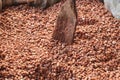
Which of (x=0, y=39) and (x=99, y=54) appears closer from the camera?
(x=99, y=54)

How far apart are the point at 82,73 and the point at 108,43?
0.48 metres

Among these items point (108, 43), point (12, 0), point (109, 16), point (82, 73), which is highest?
point (12, 0)

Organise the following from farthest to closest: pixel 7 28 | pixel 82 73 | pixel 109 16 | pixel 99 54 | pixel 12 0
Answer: pixel 12 0 → pixel 109 16 → pixel 7 28 → pixel 99 54 → pixel 82 73

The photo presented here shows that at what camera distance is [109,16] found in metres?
2.79

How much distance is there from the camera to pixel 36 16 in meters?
2.85

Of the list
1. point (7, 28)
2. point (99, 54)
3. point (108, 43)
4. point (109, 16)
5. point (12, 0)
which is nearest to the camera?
point (99, 54)

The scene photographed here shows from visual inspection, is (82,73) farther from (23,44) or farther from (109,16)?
(109,16)

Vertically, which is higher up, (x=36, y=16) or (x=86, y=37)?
(x=36, y=16)

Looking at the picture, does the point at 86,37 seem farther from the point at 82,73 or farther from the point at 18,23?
the point at 18,23

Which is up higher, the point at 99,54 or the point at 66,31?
the point at 66,31

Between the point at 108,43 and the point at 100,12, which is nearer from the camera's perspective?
the point at 108,43

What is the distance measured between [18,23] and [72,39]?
643 millimetres

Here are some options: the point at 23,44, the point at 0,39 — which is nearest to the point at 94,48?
the point at 23,44

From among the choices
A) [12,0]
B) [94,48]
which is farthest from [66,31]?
[12,0]
